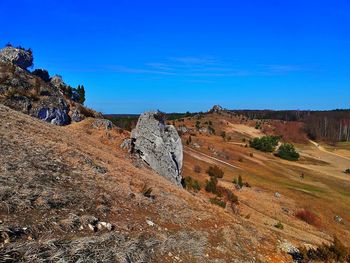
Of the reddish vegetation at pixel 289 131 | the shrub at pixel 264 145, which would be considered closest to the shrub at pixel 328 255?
the shrub at pixel 264 145

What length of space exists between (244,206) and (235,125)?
131m

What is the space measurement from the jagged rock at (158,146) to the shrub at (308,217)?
1231 cm

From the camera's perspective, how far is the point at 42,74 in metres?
45.2

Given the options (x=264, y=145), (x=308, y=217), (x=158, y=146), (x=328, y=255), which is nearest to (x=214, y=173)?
(x=308, y=217)

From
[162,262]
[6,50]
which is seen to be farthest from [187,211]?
[6,50]

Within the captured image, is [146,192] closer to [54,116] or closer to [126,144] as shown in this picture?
[126,144]

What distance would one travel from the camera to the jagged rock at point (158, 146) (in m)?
30.2

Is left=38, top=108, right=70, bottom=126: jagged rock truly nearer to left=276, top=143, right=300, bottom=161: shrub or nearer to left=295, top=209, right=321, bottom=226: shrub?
left=295, top=209, right=321, bottom=226: shrub

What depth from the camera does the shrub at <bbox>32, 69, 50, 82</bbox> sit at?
44.2 metres

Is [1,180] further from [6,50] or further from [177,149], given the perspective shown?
[6,50]

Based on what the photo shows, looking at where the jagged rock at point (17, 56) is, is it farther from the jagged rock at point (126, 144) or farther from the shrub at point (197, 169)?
the shrub at point (197, 169)

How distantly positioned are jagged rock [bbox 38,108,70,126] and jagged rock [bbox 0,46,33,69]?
8417 mm

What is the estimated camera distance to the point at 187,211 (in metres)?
18.9

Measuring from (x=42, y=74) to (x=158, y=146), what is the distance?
838 inches
